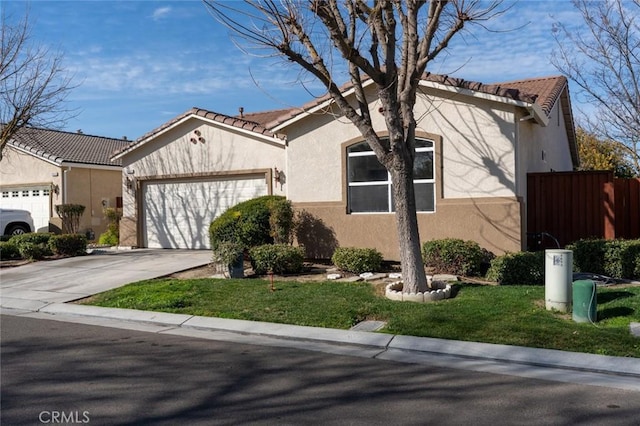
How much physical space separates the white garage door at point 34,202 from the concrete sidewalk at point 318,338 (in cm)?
949

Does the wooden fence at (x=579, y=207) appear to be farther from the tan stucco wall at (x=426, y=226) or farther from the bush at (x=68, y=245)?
the bush at (x=68, y=245)

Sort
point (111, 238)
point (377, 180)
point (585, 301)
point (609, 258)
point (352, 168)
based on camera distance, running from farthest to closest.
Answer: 1. point (111, 238)
2. point (352, 168)
3. point (377, 180)
4. point (609, 258)
5. point (585, 301)

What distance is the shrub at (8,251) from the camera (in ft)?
56.1

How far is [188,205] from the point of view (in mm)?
18469

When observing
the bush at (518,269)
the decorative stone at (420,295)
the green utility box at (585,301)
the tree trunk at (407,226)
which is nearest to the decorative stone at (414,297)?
the decorative stone at (420,295)

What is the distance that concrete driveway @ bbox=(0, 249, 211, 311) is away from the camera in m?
12.1

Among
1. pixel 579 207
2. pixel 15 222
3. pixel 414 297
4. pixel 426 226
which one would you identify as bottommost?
pixel 414 297

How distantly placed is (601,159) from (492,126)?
18.6 m

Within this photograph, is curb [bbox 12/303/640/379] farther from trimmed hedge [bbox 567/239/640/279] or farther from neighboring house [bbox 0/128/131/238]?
neighboring house [bbox 0/128/131/238]

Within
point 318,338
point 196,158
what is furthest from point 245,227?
point 318,338

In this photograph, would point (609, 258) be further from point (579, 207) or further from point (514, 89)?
point (514, 89)

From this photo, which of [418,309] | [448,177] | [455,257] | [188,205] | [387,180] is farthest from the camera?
[188,205]

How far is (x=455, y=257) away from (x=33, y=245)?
11881mm

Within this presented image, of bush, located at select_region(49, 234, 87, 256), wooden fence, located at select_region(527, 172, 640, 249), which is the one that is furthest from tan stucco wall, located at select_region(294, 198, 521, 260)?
bush, located at select_region(49, 234, 87, 256)
